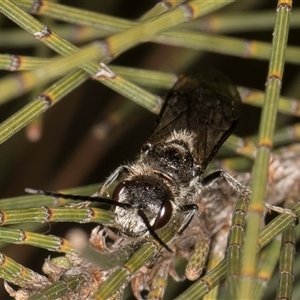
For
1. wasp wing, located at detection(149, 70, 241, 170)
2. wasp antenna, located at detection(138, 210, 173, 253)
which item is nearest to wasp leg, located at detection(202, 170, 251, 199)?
wasp wing, located at detection(149, 70, 241, 170)

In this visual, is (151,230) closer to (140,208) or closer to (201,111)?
(140,208)

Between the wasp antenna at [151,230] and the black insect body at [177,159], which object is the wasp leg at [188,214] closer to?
the black insect body at [177,159]

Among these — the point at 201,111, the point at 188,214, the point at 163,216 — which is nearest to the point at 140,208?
the point at 163,216

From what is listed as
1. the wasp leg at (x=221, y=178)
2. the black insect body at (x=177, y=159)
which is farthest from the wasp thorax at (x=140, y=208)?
the wasp leg at (x=221, y=178)

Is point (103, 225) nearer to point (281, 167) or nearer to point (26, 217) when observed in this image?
point (26, 217)

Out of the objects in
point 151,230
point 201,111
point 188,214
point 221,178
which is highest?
point 201,111

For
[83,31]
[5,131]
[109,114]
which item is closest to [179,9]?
[5,131]

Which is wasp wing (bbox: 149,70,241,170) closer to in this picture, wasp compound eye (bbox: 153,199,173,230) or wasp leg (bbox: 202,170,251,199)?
wasp leg (bbox: 202,170,251,199)
